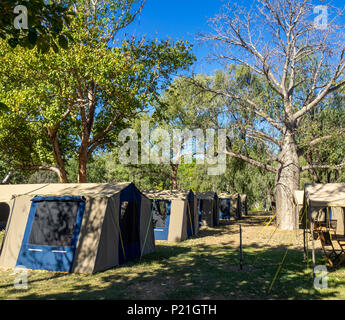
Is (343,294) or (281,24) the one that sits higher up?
(281,24)

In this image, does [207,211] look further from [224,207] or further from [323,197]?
[323,197]

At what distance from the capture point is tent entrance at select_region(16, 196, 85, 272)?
24.6 feet

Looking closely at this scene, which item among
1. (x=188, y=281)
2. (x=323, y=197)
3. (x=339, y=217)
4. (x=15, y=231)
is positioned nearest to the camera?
(x=188, y=281)

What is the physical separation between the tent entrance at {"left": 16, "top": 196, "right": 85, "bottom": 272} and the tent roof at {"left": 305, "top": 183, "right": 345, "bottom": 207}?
18.1 ft

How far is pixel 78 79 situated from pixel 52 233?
6.96 metres

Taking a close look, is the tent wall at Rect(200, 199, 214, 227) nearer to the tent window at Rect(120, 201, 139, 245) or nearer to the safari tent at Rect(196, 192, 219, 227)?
the safari tent at Rect(196, 192, 219, 227)

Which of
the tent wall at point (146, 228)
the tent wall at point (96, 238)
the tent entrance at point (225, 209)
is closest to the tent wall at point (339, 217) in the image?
the tent wall at point (146, 228)

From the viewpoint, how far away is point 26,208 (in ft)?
27.0

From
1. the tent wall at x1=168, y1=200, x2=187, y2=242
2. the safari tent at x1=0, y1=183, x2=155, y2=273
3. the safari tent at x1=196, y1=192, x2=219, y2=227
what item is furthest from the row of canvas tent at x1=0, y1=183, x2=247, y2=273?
the safari tent at x1=196, y1=192, x2=219, y2=227

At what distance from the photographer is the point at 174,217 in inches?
527

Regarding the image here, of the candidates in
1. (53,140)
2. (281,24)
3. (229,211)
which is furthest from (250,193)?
(53,140)

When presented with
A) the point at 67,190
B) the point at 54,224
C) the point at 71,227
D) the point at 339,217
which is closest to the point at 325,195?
the point at 71,227
